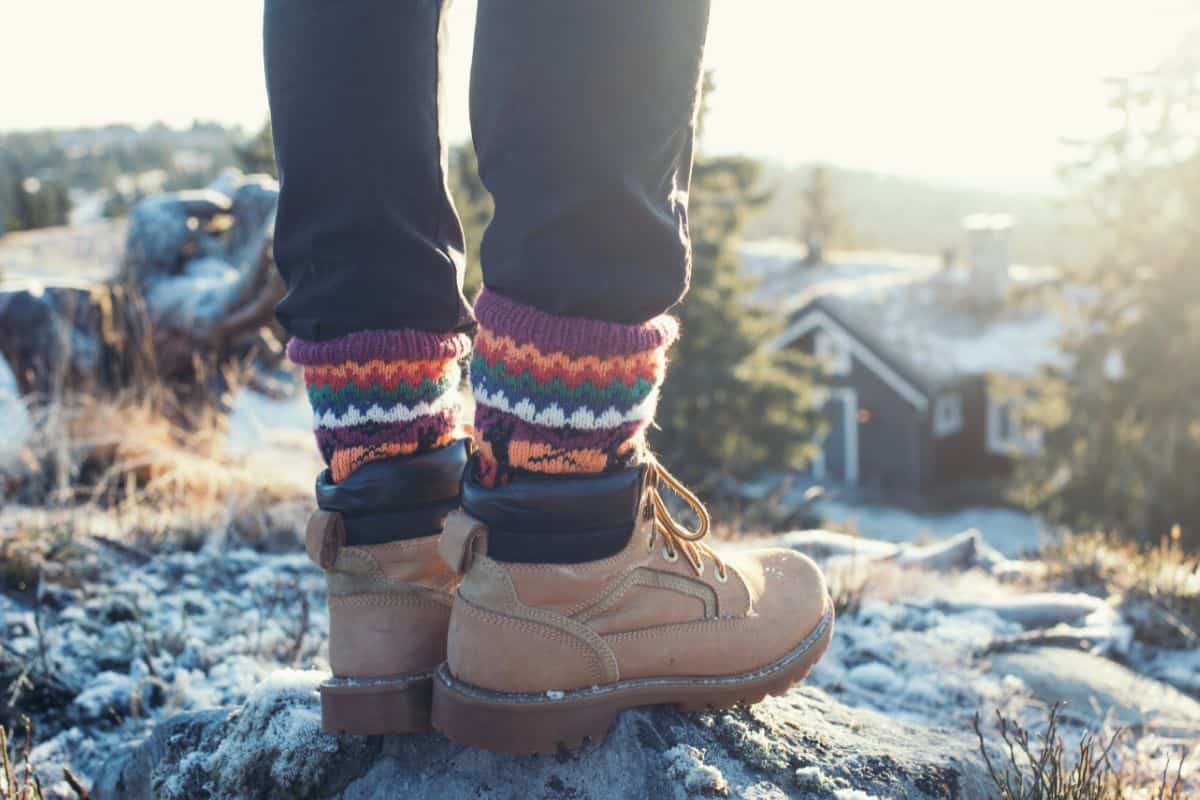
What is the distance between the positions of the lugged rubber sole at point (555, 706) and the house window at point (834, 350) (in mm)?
19921

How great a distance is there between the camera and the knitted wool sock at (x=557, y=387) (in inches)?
51.4

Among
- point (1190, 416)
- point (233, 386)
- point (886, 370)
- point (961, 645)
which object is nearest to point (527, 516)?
point (961, 645)

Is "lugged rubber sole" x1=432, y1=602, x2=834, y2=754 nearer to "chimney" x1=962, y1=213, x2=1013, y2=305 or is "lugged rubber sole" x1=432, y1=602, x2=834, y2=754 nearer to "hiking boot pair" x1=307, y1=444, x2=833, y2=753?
"hiking boot pair" x1=307, y1=444, x2=833, y2=753

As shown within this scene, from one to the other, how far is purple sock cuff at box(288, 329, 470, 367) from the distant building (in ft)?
64.4

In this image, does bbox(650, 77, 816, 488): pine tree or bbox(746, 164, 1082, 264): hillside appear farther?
bbox(746, 164, 1082, 264): hillside

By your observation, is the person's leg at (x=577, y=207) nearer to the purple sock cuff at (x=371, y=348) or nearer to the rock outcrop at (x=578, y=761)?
the purple sock cuff at (x=371, y=348)

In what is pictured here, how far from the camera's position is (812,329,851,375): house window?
69.4 ft

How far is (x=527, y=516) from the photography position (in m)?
1.37

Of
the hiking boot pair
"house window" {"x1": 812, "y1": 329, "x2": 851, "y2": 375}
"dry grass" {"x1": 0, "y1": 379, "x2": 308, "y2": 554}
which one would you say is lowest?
"house window" {"x1": 812, "y1": 329, "x2": 851, "y2": 375}

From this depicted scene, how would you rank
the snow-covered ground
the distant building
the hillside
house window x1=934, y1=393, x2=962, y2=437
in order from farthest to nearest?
the hillside < house window x1=934, y1=393, x2=962, y2=437 < the distant building < the snow-covered ground

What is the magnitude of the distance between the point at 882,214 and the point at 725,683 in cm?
8463

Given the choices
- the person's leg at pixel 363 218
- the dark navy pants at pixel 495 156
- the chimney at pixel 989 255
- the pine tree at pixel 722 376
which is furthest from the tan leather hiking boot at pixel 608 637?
the chimney at pixel 989 255

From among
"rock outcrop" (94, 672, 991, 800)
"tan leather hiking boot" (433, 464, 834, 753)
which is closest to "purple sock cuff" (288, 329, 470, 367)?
"tan leather hiking boot" (433, 464, 834, 753)

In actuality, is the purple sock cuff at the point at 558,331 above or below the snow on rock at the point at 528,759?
above
